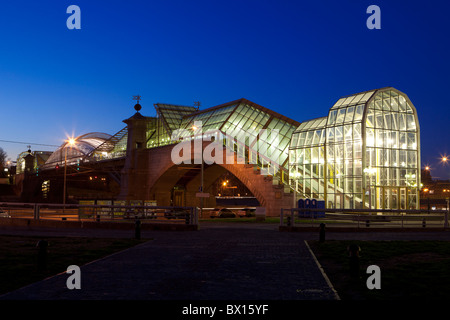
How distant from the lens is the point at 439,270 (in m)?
11.9

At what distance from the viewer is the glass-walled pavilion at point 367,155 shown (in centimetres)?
3903

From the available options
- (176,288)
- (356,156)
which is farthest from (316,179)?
(176,288)

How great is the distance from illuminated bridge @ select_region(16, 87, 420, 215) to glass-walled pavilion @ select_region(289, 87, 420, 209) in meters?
0.08

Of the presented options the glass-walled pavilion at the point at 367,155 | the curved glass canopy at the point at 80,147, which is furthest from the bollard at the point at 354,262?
the curved glass canopy at the point at 80,147

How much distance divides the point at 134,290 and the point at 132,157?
50554 mm

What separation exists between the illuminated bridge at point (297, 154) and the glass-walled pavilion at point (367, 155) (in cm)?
8

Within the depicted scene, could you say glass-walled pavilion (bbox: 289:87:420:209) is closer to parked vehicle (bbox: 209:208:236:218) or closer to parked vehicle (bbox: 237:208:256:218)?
parked vehicle (bbox: 237:208:256:218)

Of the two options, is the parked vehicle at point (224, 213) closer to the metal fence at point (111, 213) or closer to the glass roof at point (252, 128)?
the glass roof at point (252, 128)

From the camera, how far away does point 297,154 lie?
150 feet

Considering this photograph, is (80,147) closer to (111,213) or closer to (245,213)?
(245,213)

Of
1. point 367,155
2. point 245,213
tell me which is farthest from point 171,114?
point 367,155

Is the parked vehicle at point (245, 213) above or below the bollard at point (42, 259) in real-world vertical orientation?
below

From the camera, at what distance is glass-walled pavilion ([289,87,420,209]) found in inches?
1537
